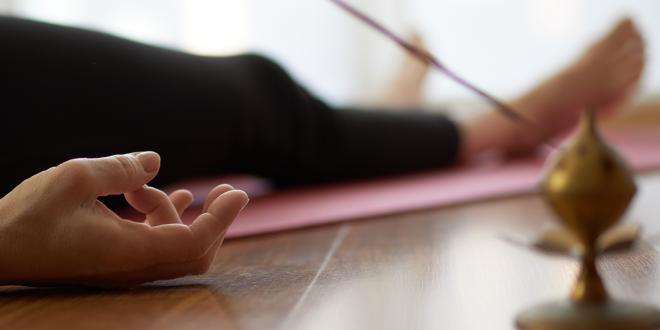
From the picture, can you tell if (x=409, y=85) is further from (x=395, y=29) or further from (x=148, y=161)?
(x=148, y=161)

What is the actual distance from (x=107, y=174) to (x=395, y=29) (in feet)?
6.88

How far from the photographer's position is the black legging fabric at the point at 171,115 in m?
0.78

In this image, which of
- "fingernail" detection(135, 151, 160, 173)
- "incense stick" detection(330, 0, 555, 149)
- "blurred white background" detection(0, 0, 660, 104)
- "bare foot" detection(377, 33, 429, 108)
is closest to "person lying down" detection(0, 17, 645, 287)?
"fingernail" detection(135, 151, 160, 173)

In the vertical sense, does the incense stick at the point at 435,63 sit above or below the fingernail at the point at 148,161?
above

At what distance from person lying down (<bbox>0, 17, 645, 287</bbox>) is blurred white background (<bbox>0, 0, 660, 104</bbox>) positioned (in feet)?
2.81

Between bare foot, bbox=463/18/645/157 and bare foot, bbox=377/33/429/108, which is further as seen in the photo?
bare foot, bbox=377/33/429/108

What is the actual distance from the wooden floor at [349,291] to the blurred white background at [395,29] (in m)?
1.71

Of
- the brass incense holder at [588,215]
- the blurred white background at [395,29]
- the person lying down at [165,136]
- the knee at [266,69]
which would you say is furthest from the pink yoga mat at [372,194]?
the blurred white background at [395,29]

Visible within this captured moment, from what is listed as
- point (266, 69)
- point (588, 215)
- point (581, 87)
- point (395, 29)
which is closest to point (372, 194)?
point (266, 69)

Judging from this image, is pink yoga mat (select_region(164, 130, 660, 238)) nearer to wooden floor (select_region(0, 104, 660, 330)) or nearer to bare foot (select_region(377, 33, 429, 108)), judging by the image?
wooden floor (select_region(0, 104, 660, 330))

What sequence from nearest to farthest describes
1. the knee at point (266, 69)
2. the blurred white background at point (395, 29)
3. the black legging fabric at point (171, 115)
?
1. the black legging fabric at point (171, 115)
2. the knee at point (266, 69)
3. the blurred white background at point (395, 29)

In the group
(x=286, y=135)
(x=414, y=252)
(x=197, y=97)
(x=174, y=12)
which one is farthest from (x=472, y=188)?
(x=174, y=12)

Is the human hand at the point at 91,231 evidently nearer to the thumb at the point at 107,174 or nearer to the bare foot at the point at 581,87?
the thumb at the point at 107,174

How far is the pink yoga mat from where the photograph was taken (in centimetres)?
100
